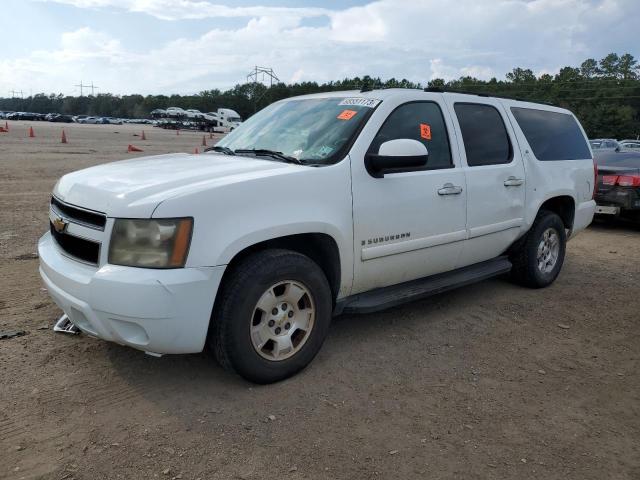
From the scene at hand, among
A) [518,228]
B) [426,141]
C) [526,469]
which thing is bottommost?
[526,469]

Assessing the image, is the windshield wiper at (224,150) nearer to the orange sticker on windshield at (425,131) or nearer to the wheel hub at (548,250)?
the orange sticker on windshield at (425,131)

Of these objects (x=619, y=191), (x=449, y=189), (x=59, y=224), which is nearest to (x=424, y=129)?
(x=449, y=189)

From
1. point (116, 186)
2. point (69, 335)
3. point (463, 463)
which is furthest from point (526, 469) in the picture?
point (69, 335)

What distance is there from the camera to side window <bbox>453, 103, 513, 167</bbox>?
4516mm

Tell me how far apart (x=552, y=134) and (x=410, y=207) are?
2597 millimetres

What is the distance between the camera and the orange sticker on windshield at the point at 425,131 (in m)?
4.16

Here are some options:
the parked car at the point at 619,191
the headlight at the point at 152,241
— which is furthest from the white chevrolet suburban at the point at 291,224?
the parked car at the point at 619,191

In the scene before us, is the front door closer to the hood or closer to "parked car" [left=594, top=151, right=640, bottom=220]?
the hood

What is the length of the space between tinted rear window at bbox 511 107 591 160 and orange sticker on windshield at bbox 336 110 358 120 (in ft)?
6.93

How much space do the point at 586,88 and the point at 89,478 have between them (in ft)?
324

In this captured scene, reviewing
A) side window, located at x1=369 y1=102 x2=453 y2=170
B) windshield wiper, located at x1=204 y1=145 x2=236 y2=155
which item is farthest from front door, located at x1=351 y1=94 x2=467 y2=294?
windshield wiper, located at x1=204 y1=145 x2=236 y2=155

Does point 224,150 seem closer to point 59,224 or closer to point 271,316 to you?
point 59,224

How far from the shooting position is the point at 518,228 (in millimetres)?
5074

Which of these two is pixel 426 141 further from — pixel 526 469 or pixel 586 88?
pixel 586 88
